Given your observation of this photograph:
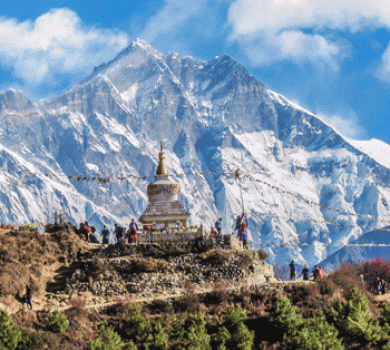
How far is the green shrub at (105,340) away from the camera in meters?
38.9

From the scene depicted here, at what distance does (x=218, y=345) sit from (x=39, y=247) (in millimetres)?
16095

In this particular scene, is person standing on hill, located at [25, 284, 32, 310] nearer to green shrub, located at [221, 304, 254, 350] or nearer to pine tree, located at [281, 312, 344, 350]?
green shrub, located at [221, 304, 254, 350]

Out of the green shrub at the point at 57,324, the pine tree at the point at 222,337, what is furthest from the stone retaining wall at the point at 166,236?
the green shrub at the point at 57,324

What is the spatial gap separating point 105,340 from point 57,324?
10.7 ft

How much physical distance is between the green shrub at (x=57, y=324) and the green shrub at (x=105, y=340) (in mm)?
2014

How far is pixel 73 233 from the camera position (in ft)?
178

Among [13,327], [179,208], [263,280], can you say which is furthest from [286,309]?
[179,208]

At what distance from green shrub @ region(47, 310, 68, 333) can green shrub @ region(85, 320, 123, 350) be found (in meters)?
2.01

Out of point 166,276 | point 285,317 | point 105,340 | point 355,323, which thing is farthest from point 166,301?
point 355,323

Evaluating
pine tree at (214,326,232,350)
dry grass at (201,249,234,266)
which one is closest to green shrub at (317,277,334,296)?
dry grass at (201,249,234,266)

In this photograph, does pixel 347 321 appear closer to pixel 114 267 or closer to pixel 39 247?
pixel 114 267

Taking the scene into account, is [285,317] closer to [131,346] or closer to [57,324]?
[131,346]

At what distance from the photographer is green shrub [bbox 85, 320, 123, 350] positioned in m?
38.9

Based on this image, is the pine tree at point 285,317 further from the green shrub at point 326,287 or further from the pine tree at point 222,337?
the green shrub at point 326,287
